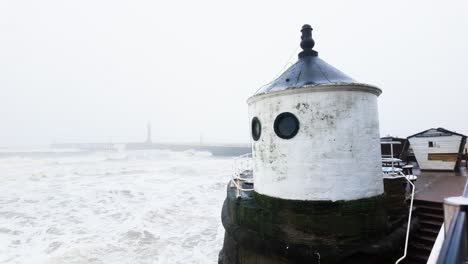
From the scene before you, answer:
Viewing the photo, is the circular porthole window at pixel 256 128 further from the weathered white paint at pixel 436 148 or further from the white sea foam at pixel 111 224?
the weathered white paint at pixel 436 148

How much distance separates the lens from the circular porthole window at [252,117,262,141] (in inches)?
254

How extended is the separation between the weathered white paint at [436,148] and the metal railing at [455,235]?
38.5 ft

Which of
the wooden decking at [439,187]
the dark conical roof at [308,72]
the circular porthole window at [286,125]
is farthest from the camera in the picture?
the wooden decking at [439,187]

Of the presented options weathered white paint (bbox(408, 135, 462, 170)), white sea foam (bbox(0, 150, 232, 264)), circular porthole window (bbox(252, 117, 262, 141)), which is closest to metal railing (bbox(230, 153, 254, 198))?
circular porthole window (bbox(252, 117, 262, 141))

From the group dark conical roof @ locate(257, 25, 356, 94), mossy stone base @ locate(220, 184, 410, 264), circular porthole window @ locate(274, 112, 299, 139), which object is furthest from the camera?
dark conical roof @ locate(257, 25, 356, 94)

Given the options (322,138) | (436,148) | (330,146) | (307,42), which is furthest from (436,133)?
(322,138)

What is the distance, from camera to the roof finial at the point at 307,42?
22.4ft

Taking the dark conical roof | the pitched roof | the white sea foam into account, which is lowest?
the white sea foam

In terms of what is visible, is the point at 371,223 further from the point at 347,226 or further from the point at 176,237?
the point at 176,237

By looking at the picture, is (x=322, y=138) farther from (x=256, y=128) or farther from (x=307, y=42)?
(x=307, y=42)

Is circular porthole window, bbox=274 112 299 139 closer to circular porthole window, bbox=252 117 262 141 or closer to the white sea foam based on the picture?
circular porthole window, bbox=252 117 262 141

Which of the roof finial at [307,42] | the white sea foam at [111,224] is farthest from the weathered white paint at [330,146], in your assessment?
the white sea foam at [111,224]

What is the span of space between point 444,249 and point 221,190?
2164cm

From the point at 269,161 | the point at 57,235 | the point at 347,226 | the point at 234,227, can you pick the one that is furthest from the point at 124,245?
the point at 347,226
